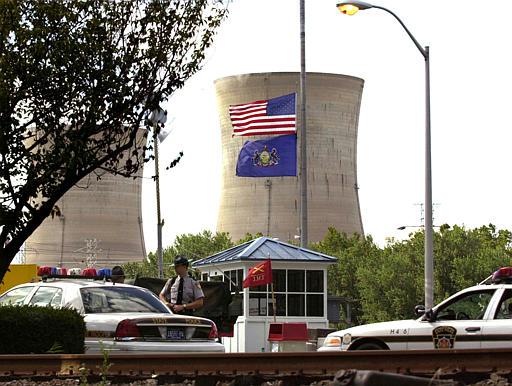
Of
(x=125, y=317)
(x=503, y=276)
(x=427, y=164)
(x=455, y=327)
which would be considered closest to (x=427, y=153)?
(x=427, y=164)

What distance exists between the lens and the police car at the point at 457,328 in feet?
43.2

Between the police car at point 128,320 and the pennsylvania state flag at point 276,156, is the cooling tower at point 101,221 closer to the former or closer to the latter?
the pennsylvania state flag at point 276,156

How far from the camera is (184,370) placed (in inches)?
384

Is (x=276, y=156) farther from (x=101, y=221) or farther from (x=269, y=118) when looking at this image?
(x=101, y=221)

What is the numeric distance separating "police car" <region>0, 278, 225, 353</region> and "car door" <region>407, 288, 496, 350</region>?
2.50m

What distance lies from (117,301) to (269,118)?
23632 mm

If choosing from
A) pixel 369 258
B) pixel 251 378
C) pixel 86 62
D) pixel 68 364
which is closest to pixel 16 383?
pixel 68 364

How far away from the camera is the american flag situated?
1410 inches

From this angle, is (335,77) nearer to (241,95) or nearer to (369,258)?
(241,95)

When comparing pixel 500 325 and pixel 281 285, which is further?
pixel 281 285

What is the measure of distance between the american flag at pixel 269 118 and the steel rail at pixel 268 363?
25827 mm

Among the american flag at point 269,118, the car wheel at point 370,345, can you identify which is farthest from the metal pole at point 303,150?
the car wheel at point 370,345

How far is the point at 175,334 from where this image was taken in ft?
41.0

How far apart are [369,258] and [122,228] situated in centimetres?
2183
